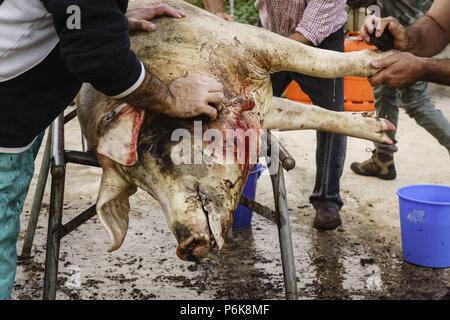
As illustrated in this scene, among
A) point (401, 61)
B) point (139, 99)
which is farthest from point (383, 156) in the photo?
point (139, 99)

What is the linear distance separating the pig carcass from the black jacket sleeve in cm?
37

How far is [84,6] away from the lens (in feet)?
6.18

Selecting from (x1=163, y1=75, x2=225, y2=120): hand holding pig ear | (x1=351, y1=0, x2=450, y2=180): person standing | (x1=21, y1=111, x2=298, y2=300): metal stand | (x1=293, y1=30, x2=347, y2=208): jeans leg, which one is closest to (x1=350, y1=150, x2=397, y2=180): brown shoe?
(x1=351, y1=0, x2=450, y2=180): person standing

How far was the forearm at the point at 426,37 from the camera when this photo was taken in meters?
3.60

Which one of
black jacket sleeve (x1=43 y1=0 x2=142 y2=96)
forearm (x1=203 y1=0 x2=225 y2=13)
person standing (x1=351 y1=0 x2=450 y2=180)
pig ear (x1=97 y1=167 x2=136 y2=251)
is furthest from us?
person standing (x1=351 y1=0 x2=450 y2=180)

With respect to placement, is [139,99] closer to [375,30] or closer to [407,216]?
[375,30]

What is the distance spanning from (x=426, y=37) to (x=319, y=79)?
2.30ft

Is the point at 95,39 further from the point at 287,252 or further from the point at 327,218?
the point at 327,218

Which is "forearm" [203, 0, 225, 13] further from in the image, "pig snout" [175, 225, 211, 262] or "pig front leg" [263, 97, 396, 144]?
"pig snout" [175, 225, 211, 262]

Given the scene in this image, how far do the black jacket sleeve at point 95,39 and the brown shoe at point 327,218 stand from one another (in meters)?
2.52

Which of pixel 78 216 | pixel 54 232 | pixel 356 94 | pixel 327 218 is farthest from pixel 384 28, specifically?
pixel 356 94

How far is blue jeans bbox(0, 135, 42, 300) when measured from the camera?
7.67 feet

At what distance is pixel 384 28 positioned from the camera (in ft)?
10.6

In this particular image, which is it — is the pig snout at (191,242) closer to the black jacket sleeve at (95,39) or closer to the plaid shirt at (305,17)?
the black jacket sleeve at (95,39)
